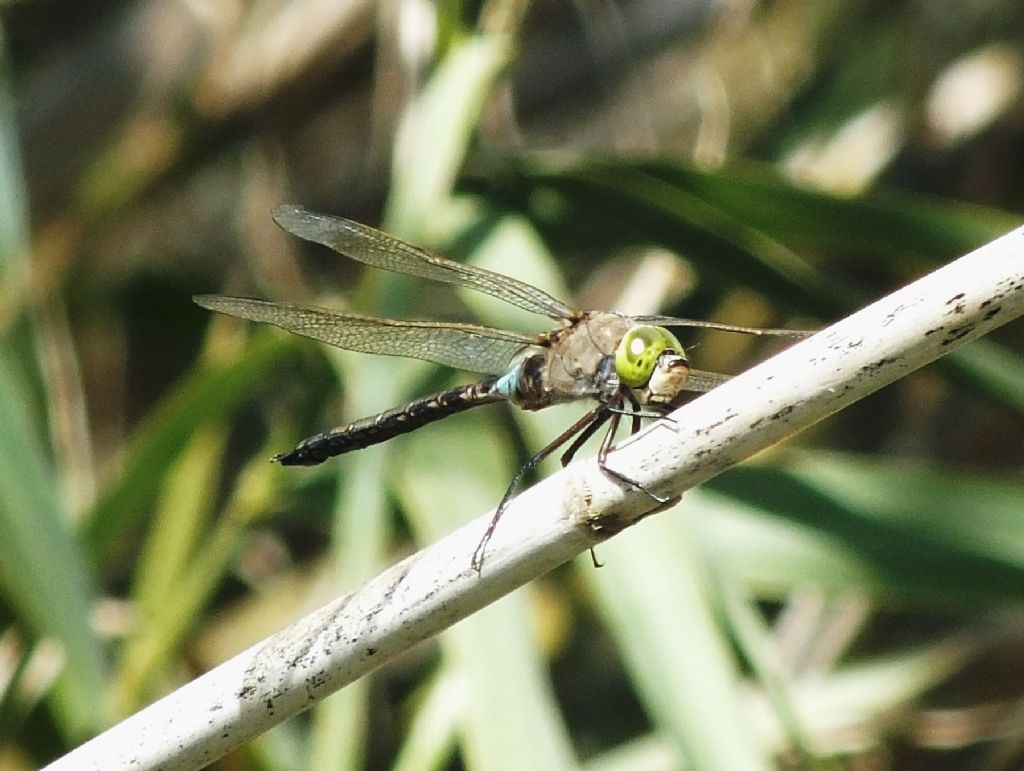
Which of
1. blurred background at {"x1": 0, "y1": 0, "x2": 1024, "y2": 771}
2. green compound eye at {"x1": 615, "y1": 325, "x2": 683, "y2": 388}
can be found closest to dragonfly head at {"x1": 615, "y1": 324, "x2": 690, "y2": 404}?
green compound eye at {"x1": 615, "y1": 325, "x2": 683, "y2": 388}

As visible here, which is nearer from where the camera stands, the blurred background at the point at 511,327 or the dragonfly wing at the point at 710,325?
the dragonfly wing at the point at 710,325

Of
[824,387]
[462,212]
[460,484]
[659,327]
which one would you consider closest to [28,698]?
[460,484]

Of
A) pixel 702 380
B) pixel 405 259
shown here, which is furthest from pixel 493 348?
pixel 702 380

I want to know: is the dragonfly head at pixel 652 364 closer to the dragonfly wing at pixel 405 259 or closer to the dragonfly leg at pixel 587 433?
the dragonfly leg at pixel 587 433

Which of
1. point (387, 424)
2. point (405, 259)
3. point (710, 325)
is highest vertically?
point (405, 259)

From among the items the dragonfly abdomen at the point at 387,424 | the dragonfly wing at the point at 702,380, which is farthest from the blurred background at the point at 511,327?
the dragonfly wing at the point at 702,380

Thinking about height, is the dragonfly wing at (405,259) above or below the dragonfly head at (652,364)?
above

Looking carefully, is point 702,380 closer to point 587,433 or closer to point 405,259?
point 587,433

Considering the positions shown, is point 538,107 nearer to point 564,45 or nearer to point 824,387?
point 564,45
